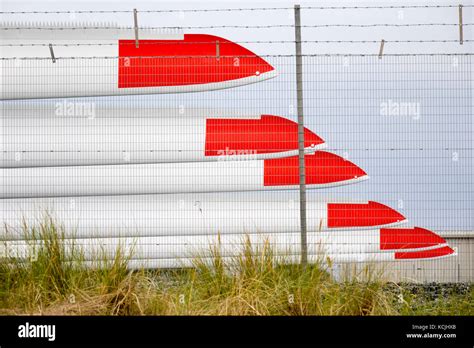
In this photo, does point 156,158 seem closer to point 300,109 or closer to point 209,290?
point 300,109

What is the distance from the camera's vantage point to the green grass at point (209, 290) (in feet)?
24.5

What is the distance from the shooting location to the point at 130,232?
397 inches

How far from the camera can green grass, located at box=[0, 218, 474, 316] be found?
24.5 ft

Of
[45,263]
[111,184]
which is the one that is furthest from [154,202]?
[45,263]

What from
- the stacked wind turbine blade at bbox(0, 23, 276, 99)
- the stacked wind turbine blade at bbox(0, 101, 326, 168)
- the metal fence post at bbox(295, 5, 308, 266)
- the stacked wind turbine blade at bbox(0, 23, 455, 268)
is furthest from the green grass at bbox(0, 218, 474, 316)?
the stacked wind turbine blade at bbox(0, 23, 276, 99)

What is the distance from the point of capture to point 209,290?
768 cm

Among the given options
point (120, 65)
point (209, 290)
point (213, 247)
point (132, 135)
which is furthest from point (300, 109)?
point (120, 65)

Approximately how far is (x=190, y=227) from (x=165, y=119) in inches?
58.7

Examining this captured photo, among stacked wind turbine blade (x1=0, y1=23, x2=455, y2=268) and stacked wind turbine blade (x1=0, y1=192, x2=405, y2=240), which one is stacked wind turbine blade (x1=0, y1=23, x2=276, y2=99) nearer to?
stacked wind turbine blade (x1=0, y1=23, x2=455, y2=268)

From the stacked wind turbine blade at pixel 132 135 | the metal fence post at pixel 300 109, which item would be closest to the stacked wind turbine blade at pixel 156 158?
the stacked wind turbine blade at pixel 132 135

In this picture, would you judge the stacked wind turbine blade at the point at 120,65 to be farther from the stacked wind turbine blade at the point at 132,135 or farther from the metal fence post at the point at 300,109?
the metal fence post at the point at 300,109

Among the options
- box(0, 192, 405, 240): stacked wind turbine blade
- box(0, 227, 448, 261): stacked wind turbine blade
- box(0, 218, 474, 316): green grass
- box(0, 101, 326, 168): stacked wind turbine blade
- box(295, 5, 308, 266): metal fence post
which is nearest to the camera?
box(0, 218, 474, 316): green grass

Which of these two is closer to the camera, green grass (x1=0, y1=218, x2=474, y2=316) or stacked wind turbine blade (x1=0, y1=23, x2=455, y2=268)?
green grass (x1=0, y1=218, x2=474, y2=316)
